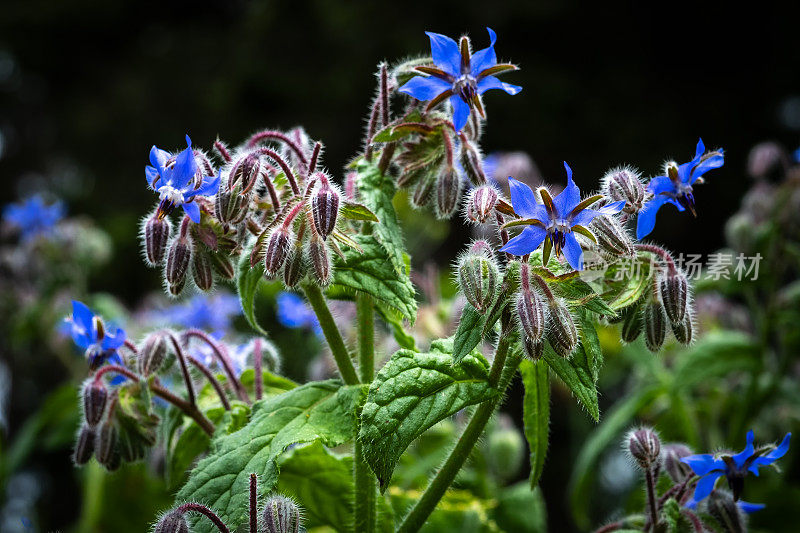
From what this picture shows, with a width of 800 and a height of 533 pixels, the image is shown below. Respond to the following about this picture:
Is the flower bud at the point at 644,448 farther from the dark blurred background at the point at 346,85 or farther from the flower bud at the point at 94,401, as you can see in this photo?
the dark blurred background at the point at 346,85

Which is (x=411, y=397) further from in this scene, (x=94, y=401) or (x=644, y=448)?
(x=94, y=401)

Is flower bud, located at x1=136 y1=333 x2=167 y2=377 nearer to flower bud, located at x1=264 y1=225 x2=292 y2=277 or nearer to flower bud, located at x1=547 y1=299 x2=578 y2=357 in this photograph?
flower bud, located at x1=264 y1=225 x2=292 y2=277

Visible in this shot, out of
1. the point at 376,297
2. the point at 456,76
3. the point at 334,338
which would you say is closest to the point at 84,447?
the point at 334,338

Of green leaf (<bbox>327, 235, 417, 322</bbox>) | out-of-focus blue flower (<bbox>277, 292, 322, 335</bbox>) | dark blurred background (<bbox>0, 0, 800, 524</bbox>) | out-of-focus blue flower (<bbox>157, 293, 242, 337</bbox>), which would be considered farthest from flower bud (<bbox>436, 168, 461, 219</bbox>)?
dark blurred background (<bbox>0, 0, 800, 524</bbox>)

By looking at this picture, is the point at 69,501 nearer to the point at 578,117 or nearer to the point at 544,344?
the point at 578,117

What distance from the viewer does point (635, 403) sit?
6.56 feet

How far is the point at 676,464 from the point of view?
4.39 feet

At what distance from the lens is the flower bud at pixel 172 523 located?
1.03 metres

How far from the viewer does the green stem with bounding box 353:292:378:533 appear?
1.19 meters

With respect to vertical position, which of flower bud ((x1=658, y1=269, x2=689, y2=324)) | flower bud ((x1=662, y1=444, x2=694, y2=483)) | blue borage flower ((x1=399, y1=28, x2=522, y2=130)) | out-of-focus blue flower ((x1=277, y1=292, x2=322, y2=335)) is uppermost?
out-of-focus blue flower ((x1=277, y1=292, x2=322, y2=335))

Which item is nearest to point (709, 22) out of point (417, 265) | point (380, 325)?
point (417, 265)

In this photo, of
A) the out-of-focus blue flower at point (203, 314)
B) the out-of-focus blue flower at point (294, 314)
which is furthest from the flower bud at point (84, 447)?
the out-of-focus blue flower at point (203, 314)

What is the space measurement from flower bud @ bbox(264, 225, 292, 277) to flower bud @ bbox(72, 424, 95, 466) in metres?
0.49

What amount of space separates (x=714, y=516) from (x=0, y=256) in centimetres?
253
